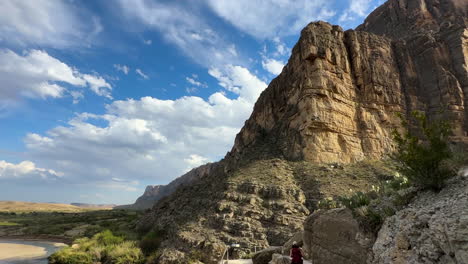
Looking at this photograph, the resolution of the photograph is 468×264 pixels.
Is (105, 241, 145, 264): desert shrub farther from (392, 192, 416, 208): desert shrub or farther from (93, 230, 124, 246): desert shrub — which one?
(392, 192, 416, 208): desert shrub

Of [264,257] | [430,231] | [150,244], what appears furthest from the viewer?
[150,244]

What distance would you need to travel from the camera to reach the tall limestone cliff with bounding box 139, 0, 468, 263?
22609mm

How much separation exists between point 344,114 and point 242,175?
15.8 m

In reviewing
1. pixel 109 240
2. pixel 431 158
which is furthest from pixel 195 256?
pixel 431 158

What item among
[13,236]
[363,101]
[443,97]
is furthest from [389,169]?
[13,236]

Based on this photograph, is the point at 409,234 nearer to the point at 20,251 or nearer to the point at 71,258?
the point at 71,258

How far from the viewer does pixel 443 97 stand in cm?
3994

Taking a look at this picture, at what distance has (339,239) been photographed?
9.32 m

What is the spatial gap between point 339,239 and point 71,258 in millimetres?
21286

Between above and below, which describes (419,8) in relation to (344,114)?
above

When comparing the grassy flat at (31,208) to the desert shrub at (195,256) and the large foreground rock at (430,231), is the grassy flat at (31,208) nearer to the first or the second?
the desert shrub at (195,256)

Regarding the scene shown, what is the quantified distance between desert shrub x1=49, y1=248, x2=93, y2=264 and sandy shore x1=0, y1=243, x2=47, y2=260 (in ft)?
22.8

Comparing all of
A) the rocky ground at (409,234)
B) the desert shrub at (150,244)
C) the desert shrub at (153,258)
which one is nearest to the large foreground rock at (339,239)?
the rocky ground at (409,234)

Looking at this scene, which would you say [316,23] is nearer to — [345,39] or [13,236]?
[345,39]
